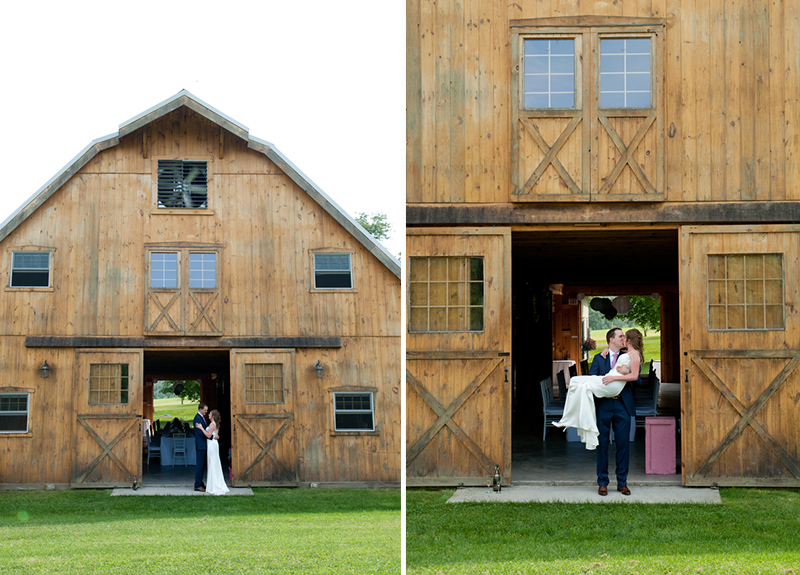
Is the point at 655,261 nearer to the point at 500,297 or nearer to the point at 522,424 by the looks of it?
the point at 522,424

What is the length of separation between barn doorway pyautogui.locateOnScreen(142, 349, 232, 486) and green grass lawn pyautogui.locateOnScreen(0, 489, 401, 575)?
7.26ft

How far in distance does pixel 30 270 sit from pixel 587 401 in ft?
29.8

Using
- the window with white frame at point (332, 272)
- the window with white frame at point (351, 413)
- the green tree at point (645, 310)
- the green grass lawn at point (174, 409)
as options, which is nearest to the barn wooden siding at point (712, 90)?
the window with white frame at point (332, 272)

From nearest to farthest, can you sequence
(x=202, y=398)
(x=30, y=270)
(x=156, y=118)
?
(x=156, y=118)
(x=30, y=270)
(x=202, y=398)

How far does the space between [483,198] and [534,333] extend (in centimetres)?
858

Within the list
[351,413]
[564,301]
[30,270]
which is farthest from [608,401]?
[564,301]

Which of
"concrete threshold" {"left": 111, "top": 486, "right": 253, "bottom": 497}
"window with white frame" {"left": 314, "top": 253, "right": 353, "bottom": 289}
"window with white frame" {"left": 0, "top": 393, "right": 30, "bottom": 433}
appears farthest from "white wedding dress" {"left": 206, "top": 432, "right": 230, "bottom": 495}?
"window with white frame" {"left": 314, "top": 253, "right": 353, "bottom": 289}

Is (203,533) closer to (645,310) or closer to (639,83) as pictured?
(639,83)

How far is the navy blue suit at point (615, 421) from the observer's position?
7520 millimetres

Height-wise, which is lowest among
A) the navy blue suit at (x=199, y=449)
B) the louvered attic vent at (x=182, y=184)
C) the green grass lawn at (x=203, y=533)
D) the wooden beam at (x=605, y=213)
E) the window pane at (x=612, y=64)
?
the green grass lawn at (x=203, y=533)

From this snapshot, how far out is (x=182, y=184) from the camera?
1235 centimetres

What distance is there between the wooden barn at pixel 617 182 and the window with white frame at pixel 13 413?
6.95 m

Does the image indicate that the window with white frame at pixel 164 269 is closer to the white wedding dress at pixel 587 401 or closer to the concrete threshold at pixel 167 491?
the concrete threshold at pixel 167 491

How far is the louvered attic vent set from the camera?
12.3 metres
